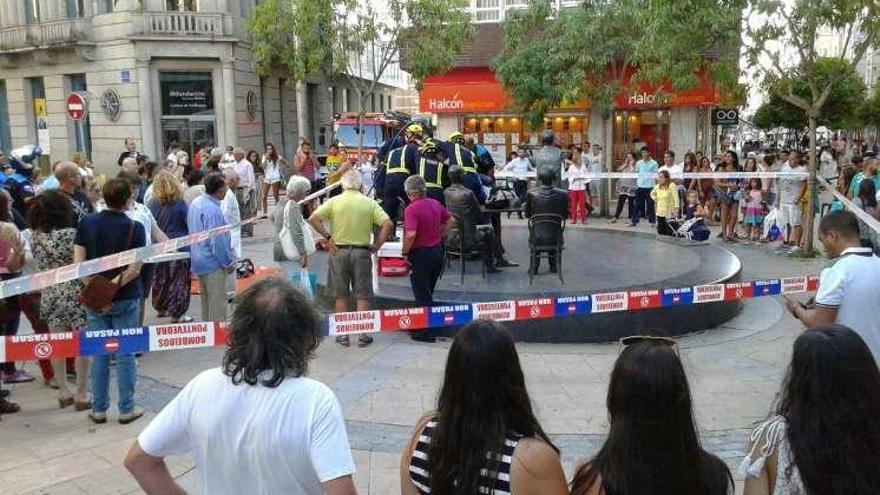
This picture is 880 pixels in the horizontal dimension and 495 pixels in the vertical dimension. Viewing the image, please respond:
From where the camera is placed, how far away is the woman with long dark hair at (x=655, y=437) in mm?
2334

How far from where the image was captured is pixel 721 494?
2.41m

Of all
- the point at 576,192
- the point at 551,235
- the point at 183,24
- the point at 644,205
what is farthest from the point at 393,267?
the point at 183,24

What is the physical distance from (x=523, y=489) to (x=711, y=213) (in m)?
16.4

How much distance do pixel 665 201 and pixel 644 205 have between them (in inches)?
148

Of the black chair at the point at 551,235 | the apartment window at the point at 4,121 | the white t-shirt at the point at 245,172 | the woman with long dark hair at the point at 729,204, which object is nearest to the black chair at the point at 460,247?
the black chair at the point at 551,235

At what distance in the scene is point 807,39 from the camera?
41.0ft

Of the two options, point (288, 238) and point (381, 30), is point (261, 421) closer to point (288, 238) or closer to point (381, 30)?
point (288, 238)

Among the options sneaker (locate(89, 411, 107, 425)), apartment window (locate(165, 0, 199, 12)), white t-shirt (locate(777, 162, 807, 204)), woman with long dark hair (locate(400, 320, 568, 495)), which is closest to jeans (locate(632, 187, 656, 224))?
white t-shirt (locate(777, 162, 807, 204))

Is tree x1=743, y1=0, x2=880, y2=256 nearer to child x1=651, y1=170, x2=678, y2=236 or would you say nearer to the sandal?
child x1=651, y1=170, x2=678, y2=236

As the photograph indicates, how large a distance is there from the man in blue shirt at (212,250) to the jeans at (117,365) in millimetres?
1923

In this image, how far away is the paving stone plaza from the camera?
17.3ft

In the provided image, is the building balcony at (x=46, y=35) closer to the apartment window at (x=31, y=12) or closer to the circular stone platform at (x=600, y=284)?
the apartment window at (x=31, y=12)

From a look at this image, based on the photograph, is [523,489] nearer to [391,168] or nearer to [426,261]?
[426,261]

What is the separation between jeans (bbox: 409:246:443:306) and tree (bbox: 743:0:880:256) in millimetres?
7679
